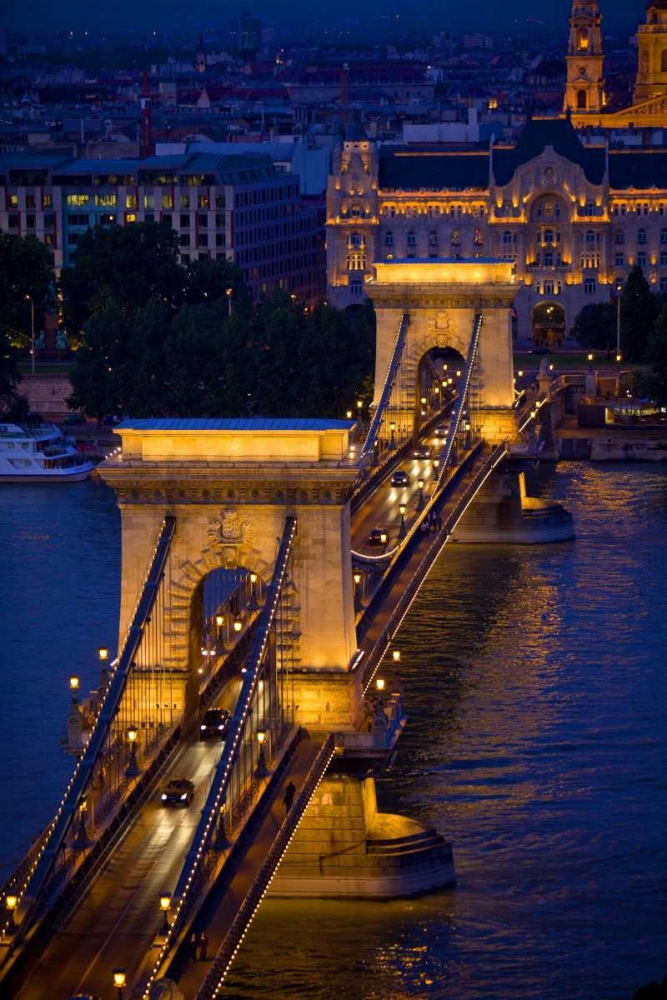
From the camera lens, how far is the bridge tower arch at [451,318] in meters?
73.6

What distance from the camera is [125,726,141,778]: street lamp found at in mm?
37750

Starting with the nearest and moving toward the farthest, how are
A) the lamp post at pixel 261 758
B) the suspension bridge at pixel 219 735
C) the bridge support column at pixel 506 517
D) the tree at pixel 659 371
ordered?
1. the suspension bridge at pixel 219 735
2. the lamp post at pixel 261 758
3. the bridge support column at pixel 506 517
4. the tree at pixel 659 371

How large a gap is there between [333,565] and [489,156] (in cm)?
7740

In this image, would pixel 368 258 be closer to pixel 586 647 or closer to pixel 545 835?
pixel 586 647

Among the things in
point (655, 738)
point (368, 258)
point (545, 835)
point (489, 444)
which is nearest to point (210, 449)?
point (545, 835)

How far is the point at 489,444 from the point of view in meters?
73.8

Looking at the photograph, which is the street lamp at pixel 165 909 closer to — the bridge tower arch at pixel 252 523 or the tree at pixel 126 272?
the bridge tower arch at pixel 252 523

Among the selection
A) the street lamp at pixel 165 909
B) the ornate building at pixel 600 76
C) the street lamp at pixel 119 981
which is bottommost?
the street lamp at pixel 119 981

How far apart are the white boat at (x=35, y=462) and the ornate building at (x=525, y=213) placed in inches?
1232

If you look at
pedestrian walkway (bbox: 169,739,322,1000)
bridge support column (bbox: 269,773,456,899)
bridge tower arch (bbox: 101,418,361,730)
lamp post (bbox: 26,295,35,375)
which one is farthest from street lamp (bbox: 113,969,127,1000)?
lamp post (bbox: 26,295,35,375)

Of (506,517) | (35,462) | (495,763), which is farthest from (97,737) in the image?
(35,462)

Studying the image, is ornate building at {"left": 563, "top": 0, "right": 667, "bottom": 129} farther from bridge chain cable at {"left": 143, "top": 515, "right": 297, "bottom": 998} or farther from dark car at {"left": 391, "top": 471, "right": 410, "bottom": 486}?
bridge chain cable at {"left": 143, "top": 515, "right": 297, "bottom": 998}

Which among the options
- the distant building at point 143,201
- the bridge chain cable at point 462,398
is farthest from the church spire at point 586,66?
the bridge chain cable at point 462,398

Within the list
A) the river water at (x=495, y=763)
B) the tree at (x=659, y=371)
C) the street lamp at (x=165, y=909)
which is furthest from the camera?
the tree at (x=659, y=371)
